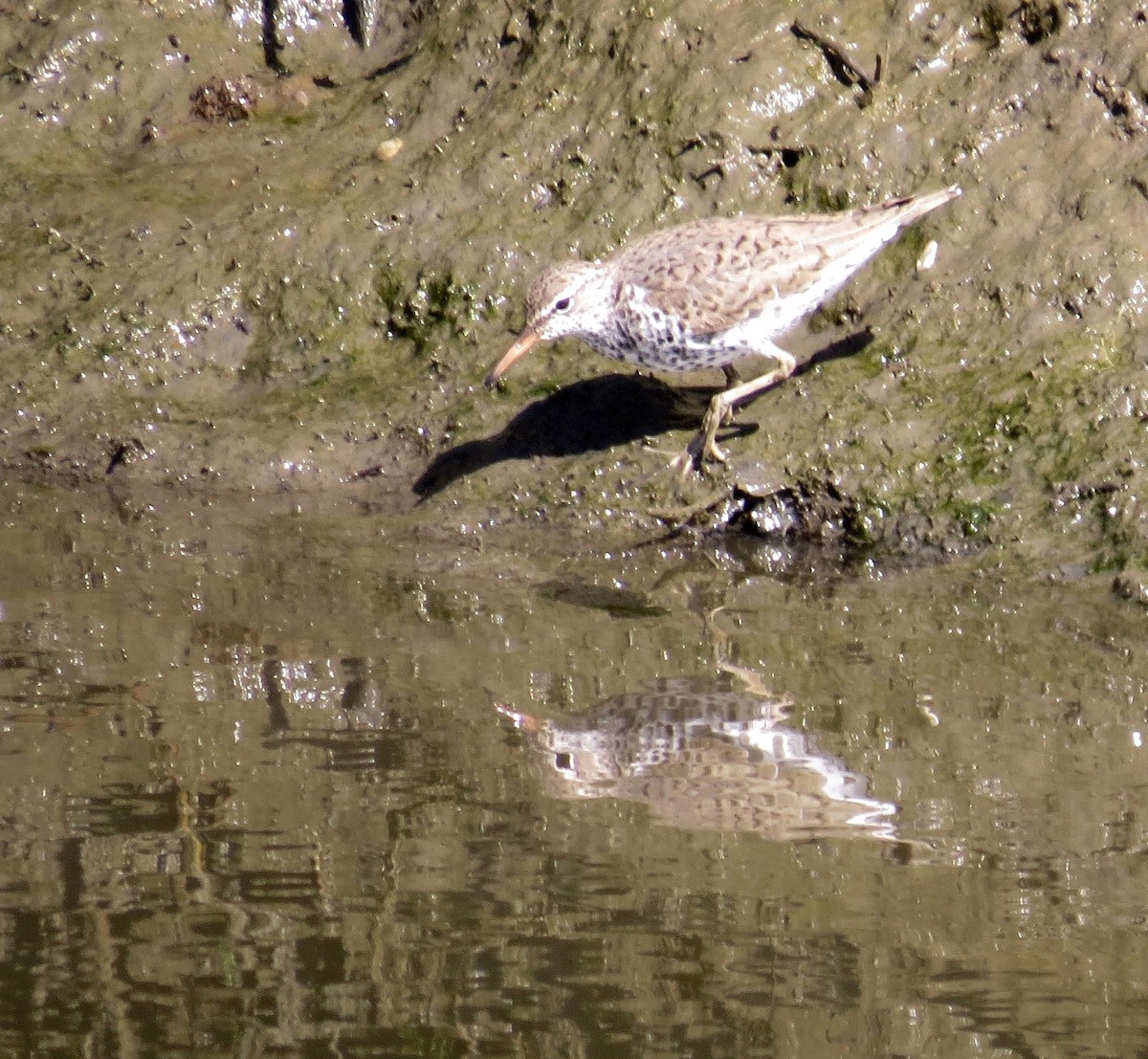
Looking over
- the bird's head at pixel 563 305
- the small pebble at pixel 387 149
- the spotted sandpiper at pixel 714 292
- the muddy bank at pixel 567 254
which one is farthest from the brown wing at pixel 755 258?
the small pebble at pixel 387 149

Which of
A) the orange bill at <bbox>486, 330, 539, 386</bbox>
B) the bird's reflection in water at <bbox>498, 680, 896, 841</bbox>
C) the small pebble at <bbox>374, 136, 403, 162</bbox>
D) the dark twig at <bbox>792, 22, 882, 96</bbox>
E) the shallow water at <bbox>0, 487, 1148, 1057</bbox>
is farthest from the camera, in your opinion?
the small pebble at <bbox>374, 136, 403, 162</bbox>

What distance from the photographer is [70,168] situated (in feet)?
37.2

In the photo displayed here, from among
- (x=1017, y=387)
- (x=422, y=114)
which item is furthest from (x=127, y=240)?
(x=1017, y=387)

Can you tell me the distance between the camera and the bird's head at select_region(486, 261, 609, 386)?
27.2 ft

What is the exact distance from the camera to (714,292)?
26.5 ft

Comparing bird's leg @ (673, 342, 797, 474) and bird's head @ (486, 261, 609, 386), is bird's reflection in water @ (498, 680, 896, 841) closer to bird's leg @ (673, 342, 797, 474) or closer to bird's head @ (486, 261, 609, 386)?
bird's leg @ (673, 342, 797, 474)

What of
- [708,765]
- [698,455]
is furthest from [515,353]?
[708,765]

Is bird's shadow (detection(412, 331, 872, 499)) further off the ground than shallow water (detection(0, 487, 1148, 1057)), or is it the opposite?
bird's shadow (detection(412, 331, 872, 499))

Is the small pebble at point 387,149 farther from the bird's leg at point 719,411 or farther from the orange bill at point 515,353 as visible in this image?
the bird's leg at point 719,411

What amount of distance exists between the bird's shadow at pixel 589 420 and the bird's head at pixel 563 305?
61 cm

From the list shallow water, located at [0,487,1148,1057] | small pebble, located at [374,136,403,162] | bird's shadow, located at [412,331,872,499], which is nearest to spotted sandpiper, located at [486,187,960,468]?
bird's shadow, located at [412,331,872,499]

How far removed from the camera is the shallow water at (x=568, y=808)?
4375mm

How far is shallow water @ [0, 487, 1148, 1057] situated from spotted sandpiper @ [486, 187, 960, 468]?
1.03 m

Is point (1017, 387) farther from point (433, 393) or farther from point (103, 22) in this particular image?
point (103, 22)
